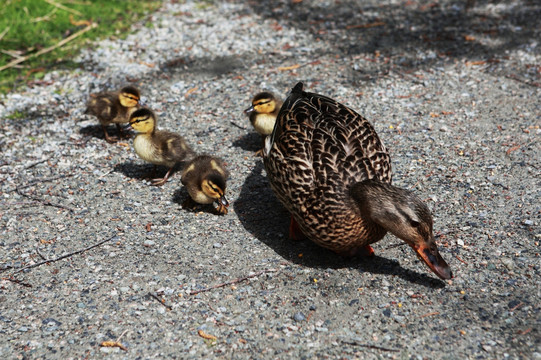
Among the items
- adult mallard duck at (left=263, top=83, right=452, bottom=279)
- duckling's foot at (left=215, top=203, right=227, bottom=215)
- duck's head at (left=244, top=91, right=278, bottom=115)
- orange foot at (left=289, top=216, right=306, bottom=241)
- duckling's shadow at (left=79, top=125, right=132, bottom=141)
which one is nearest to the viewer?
adult mallard duck at (left=263, top=83, right=452, bottom=279)

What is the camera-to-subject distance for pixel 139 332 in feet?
12.0

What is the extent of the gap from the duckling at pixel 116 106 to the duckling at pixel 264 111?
1219mm

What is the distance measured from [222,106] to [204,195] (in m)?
1.91

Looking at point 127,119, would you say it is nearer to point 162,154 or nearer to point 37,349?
point 162,154

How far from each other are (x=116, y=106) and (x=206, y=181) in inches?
69.2

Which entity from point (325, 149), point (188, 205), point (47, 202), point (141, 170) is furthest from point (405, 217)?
point (47, 202)

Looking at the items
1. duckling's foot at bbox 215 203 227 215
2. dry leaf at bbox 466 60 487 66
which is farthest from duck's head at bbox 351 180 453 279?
dry leaf at bbox 466 60 487 66

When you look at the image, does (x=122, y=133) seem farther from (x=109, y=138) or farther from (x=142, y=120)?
(x=142, y=120)

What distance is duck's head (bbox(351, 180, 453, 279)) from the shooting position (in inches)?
142

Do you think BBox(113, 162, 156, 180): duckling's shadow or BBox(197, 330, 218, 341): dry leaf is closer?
BBox(197, 330, 218, 341): dry leaf

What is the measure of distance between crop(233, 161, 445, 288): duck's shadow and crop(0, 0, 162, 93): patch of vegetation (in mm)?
3323

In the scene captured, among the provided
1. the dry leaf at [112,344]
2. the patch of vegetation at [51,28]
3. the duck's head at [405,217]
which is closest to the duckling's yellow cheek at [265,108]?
the duck's head at [405,217]

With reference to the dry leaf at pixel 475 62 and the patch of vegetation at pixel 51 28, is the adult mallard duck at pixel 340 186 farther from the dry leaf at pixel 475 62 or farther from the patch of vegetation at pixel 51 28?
the patch of vegetation at pixel 51 28

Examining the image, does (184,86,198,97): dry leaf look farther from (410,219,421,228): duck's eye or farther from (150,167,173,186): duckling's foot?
(410,219,421,228): duck's eye
